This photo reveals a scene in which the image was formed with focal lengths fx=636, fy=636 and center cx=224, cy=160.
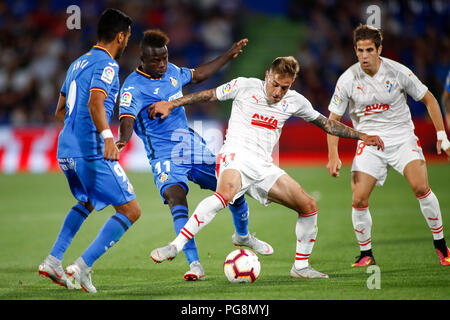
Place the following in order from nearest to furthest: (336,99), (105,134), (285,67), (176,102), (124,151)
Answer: (105,134)
(285,67)
(176,102)
(336,99)
(124,151)

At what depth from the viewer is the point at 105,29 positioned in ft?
18.7

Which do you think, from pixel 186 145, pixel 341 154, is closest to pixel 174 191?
pixel 186 145

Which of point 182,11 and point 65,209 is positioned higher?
point 182,11

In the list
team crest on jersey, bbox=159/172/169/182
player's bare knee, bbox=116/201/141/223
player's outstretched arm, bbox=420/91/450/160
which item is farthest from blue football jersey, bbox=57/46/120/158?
player's outstretched arm, bbox=420/91/450/160

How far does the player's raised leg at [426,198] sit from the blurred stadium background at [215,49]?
964 cm

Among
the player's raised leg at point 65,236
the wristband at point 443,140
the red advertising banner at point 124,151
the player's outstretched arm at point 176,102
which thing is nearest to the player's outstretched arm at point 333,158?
the wristband at point 443,140

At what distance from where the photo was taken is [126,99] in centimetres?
645

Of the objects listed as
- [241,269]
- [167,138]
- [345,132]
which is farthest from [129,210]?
[345,132]

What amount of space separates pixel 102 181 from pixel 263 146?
167cm

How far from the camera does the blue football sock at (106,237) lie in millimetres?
5551

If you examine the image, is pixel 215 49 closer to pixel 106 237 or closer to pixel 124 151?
pixel 124 151

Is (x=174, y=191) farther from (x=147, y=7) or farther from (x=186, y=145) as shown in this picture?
(x=147, y=7)

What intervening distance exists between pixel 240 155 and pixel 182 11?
50.3ft

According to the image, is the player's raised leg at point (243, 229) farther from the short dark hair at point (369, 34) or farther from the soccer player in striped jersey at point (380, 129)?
the short dark hair at point (369, 34)
